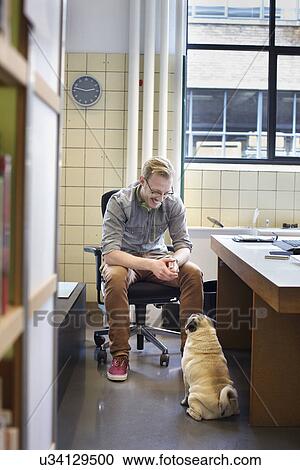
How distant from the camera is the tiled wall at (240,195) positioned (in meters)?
3.70

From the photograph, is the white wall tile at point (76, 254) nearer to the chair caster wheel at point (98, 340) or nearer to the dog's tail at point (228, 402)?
the chair caster wheel at point (98, 340)

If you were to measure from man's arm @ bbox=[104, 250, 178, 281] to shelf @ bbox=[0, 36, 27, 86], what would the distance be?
1.66 metres

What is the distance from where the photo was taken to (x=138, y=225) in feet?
8.23

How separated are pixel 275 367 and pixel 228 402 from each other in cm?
20

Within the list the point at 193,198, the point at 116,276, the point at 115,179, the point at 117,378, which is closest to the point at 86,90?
the point at 115,179

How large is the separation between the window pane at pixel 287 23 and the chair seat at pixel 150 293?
7.27 feet

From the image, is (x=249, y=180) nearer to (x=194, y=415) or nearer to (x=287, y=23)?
(x=287, y=23)

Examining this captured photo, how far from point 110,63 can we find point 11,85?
286 cm

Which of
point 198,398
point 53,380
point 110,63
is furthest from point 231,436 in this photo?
point 110,63

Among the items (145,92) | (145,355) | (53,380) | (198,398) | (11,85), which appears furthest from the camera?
(145,92)

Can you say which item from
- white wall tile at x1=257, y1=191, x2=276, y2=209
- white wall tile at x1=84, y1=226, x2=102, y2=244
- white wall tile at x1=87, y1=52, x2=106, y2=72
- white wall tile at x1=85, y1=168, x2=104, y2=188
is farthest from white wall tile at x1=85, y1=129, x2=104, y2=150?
white wall tile at x1=257, y1=191, x2=276, y2=209

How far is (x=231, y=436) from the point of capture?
5.73 ft

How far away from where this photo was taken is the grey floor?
163 cm

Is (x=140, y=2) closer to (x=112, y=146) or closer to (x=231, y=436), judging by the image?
(x=112, y=146)
